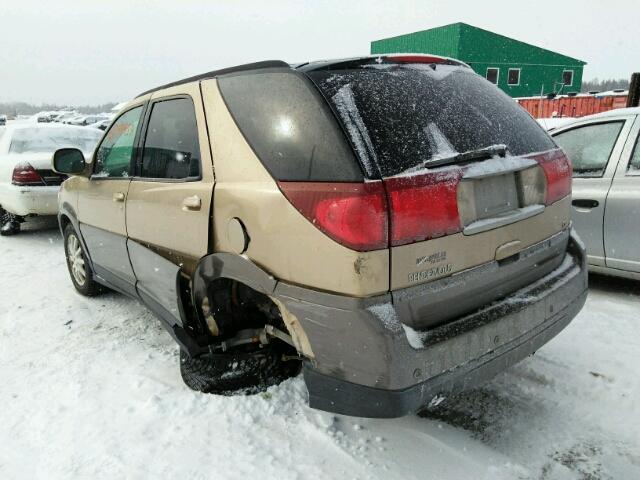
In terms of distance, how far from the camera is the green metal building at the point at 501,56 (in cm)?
2975

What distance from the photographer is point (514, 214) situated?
2.25 metres

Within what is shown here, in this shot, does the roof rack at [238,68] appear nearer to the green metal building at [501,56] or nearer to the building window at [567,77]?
the green metal building at [501,56]

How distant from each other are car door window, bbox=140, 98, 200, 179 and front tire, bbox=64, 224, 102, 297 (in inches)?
67.0

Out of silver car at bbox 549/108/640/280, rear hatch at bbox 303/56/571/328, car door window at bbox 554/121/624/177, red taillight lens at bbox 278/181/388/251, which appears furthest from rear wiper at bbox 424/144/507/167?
car door window at bbox 554/121/624/177

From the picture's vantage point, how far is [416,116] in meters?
2.16

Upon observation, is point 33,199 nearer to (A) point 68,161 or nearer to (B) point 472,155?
(A) point 68,161

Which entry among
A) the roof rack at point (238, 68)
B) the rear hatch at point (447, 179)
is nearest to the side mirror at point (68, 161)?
the roof rack at point (238, 68)

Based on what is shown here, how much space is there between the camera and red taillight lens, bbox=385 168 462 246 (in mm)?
1878

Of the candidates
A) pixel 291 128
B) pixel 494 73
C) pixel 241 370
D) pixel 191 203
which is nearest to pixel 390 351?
pixel 291 128

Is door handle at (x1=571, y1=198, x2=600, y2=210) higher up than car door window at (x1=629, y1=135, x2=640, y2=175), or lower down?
lower down

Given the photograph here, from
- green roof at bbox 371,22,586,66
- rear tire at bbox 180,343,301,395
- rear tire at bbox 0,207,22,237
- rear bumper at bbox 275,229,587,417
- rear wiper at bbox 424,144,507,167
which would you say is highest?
green roof at bbox 371,22,586,66

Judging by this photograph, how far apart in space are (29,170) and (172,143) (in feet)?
16.2

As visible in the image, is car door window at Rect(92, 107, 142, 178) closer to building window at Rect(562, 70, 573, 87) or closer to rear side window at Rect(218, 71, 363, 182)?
rear side window at Rect(218, 71, 363, 182)

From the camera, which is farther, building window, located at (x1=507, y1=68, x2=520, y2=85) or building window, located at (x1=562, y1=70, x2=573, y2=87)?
building window, located at (x1=562, y1=70, x2=573, y2=87)
